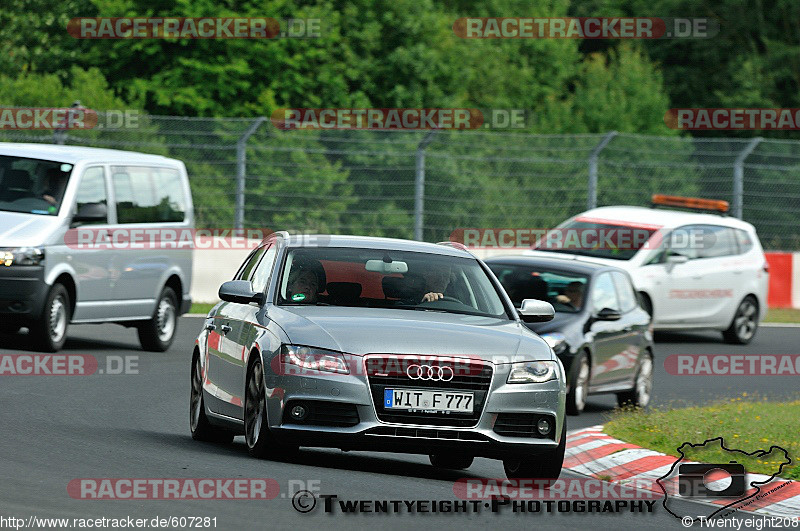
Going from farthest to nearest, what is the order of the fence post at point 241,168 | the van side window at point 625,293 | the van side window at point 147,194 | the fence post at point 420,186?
the fence post at point 420,186
the fence post at point 241,168
the van side window at point 147,194
the van side window at point 625,293

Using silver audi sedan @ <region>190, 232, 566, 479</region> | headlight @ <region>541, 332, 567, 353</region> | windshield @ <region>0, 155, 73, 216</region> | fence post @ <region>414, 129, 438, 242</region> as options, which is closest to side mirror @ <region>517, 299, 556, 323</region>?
silver audi sedan @ <region>190, 232, 566, 479</region>

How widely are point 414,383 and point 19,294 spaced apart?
818cm

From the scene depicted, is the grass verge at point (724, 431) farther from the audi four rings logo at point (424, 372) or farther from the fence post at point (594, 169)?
the fence post at point (594, 169)

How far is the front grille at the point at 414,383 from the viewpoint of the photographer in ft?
32.7

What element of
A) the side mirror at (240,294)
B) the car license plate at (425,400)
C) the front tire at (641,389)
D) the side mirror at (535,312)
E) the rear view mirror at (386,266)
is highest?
the rear view mirror at (386,266)

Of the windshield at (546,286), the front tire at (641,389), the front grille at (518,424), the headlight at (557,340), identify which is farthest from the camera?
the front tire at (641,389)

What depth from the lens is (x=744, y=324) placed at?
2550cm

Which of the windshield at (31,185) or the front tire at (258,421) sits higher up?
the windshield at (31,185)

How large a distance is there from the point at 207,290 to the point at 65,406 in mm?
12922

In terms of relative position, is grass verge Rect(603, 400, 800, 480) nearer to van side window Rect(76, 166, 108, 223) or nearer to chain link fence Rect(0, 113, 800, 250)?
van side window Rect(76, 166, 108, 223)

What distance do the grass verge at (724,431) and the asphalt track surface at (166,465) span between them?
42cm

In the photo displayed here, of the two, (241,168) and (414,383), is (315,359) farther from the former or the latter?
(241,168)

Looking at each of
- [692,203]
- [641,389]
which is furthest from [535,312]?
[692,203]

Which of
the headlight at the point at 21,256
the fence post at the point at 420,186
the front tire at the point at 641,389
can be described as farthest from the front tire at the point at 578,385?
the fence post at the point at 420,186
